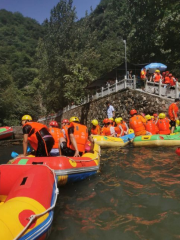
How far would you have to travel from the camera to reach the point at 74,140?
6.01 meters

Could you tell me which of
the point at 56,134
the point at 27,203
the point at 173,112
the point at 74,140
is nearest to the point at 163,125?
the point at 173,112

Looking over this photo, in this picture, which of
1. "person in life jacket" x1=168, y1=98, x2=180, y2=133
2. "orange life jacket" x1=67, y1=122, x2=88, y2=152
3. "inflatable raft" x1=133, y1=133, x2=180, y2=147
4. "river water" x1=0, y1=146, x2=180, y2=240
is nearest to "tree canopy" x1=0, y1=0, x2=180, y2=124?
"person in life jacket" x1=168, y1=98, x2=180, y2=133

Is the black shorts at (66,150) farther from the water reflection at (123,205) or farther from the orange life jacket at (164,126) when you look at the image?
the orange life jacket at (164,126)

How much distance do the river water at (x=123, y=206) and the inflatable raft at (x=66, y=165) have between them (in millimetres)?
219

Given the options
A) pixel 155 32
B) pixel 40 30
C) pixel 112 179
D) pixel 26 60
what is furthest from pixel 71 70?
pixel 40 30

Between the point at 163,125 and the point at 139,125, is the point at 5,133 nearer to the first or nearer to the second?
the point at 139,125

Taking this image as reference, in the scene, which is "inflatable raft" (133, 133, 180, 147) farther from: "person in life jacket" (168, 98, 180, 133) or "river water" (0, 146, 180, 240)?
"river water" (0, 146, 180, 240)

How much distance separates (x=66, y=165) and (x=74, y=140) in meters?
0.99

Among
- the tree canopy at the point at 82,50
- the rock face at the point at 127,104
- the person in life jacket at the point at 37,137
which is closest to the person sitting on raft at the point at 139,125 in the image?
the rock face at the point at 127,104

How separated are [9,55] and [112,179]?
84.7m

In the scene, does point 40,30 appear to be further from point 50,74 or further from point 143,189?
point 143,189

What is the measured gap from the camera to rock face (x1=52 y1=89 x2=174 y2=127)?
14148 mm

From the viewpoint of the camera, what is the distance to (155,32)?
23078 mm

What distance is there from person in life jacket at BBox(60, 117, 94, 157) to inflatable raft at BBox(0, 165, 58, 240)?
1979 millimetres
